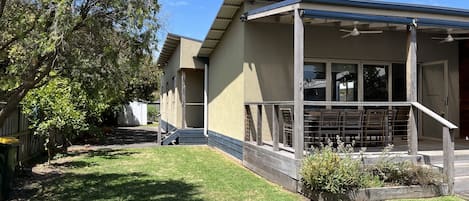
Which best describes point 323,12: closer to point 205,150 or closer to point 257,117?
point 257,117

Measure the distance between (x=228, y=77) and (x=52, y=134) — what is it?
210 inches

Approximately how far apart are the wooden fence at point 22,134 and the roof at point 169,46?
6749 millimetres

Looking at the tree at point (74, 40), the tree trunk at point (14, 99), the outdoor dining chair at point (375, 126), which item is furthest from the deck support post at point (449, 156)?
the tree trunk at point (14, 99)

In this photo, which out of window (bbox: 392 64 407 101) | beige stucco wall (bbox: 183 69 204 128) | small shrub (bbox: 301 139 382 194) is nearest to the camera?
small shrub (bbox: 301 139 382 194)

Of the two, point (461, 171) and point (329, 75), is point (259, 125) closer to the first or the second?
point (329, 75)

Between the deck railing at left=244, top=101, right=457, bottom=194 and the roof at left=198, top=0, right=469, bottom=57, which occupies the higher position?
the roof at left=198, top=0, right=469, bottom=57

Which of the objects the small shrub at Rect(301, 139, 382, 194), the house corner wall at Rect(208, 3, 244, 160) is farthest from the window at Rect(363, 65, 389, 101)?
the small shrub at Rect(301, 139, 382, 194)

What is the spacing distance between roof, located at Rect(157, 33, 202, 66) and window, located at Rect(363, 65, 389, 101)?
7611 mm

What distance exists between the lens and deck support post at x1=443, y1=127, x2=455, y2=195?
22.9 ft

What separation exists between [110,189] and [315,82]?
5711 mm

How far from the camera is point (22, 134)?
36.6ft

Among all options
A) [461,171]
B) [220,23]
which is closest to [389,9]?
[461,171]

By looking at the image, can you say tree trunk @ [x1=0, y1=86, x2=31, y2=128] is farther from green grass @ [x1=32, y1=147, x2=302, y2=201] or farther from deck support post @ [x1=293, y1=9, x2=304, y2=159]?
deck support post @ [x1=293, y1=9, x2=304, y2=159]

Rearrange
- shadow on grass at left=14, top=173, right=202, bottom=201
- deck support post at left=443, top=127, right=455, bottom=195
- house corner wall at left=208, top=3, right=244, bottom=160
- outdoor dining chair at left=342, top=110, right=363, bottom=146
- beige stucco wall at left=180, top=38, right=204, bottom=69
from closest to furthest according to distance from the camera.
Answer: deck support post at left=443, top=127, right=455, bottom=195 → shadow on grass at left=14, top=173, right=202, bottom=201 → outdoor dining chair at left=342, top=110, right=363, bottom=146 → house corner wall at left=208, top=3, right=244, bottom=160 → beige stucco wall at left=180, top=38, right=204, bottom=69
